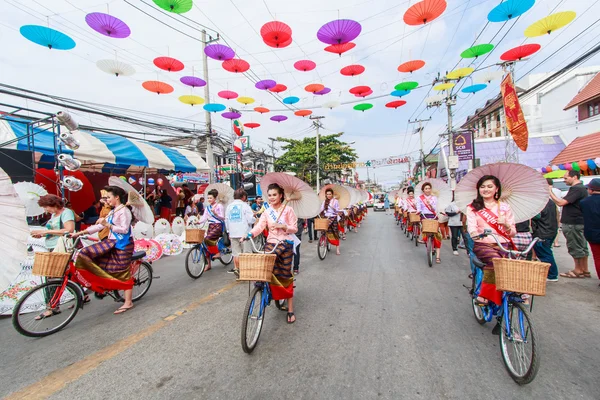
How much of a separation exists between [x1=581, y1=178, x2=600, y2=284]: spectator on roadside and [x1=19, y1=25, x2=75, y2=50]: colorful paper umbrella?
1041 cm

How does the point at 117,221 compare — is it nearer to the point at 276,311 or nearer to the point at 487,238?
the point at 276,311

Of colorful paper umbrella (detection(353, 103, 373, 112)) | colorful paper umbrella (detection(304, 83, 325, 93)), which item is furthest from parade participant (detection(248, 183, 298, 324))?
colorful paper umbrella (detection(353, 103, 373, 112))

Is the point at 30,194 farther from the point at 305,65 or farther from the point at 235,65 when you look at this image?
the point at 305,65

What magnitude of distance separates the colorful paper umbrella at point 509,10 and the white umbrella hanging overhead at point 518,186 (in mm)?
4973

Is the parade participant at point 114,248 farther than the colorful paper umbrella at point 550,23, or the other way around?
the colorful paper umbrella at point 550,23

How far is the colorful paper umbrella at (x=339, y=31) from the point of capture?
261 inches

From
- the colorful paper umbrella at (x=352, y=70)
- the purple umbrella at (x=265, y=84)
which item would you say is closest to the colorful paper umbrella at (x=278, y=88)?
the purple umbrella at (x=265, y=84)

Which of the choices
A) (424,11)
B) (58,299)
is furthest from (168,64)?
(58,299)

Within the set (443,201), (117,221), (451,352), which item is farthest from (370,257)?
(117,221)

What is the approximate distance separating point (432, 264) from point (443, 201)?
2043 millimetres

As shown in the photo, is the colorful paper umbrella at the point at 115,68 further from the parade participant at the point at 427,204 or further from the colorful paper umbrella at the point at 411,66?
the parade participant at the point at 427,204

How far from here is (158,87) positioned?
959 centimetres

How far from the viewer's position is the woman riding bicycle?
11.5 feet

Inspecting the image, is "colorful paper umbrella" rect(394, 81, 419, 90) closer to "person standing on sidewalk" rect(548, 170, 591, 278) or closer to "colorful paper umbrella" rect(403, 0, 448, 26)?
"colorful paper umbrella" rect(403, 0, 448, 26)
